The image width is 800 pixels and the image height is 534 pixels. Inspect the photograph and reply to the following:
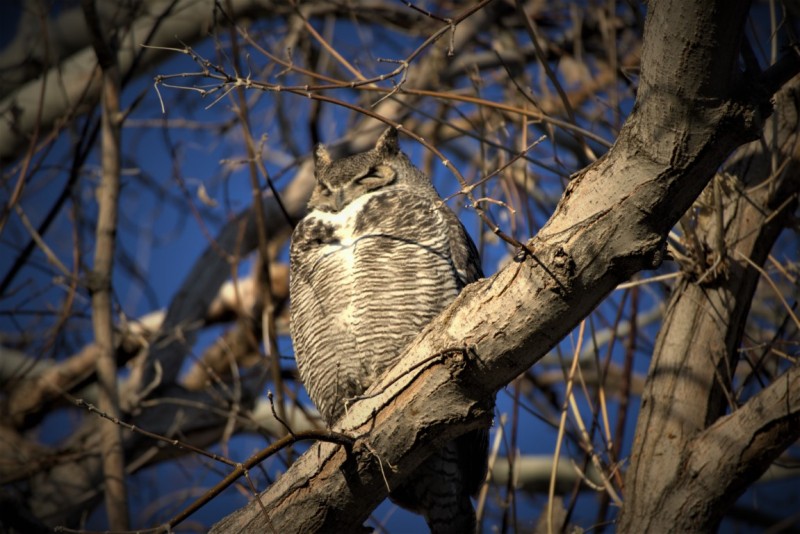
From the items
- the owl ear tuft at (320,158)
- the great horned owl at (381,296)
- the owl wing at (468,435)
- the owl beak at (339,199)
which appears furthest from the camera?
the owl ear tuft at (320,158)

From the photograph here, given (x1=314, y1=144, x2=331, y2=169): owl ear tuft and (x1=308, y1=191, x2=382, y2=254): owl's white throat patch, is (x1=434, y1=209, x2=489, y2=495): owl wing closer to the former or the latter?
(x1=308, y1=191, x2=382, y2=254): owl's white throat patch

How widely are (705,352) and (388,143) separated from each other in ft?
4.85

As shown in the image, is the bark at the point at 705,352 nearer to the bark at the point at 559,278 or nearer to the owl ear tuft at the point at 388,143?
the bark at the point at 559,278

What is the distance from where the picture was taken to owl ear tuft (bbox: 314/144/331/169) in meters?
3.28

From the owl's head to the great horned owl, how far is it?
0.01 meters

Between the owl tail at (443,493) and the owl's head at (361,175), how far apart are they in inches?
40.0

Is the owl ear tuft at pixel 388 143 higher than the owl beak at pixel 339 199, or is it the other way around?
the owl ear tuft at pixel 388 143

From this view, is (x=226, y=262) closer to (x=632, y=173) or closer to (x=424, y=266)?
(x=424, y=266)

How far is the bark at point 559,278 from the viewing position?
1.50 m

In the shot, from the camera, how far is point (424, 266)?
2.57 metres

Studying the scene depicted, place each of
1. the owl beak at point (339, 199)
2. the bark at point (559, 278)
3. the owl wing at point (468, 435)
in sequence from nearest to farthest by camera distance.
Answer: the bark at point (559, 278) → the owl wing at point (468, 435) → the owl beak at point (339, 199)

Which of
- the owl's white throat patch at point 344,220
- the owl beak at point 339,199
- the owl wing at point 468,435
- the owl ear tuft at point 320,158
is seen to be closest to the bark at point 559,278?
the owl wing at point 468,435

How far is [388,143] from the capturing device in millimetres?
3152

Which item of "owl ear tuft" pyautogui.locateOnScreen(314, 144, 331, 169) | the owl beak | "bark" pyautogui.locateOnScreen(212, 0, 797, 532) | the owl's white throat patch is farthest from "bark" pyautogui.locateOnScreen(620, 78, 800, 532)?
"owl ear tuft" pyautogui.locateOnScreen(314, 144, 331, 169)
